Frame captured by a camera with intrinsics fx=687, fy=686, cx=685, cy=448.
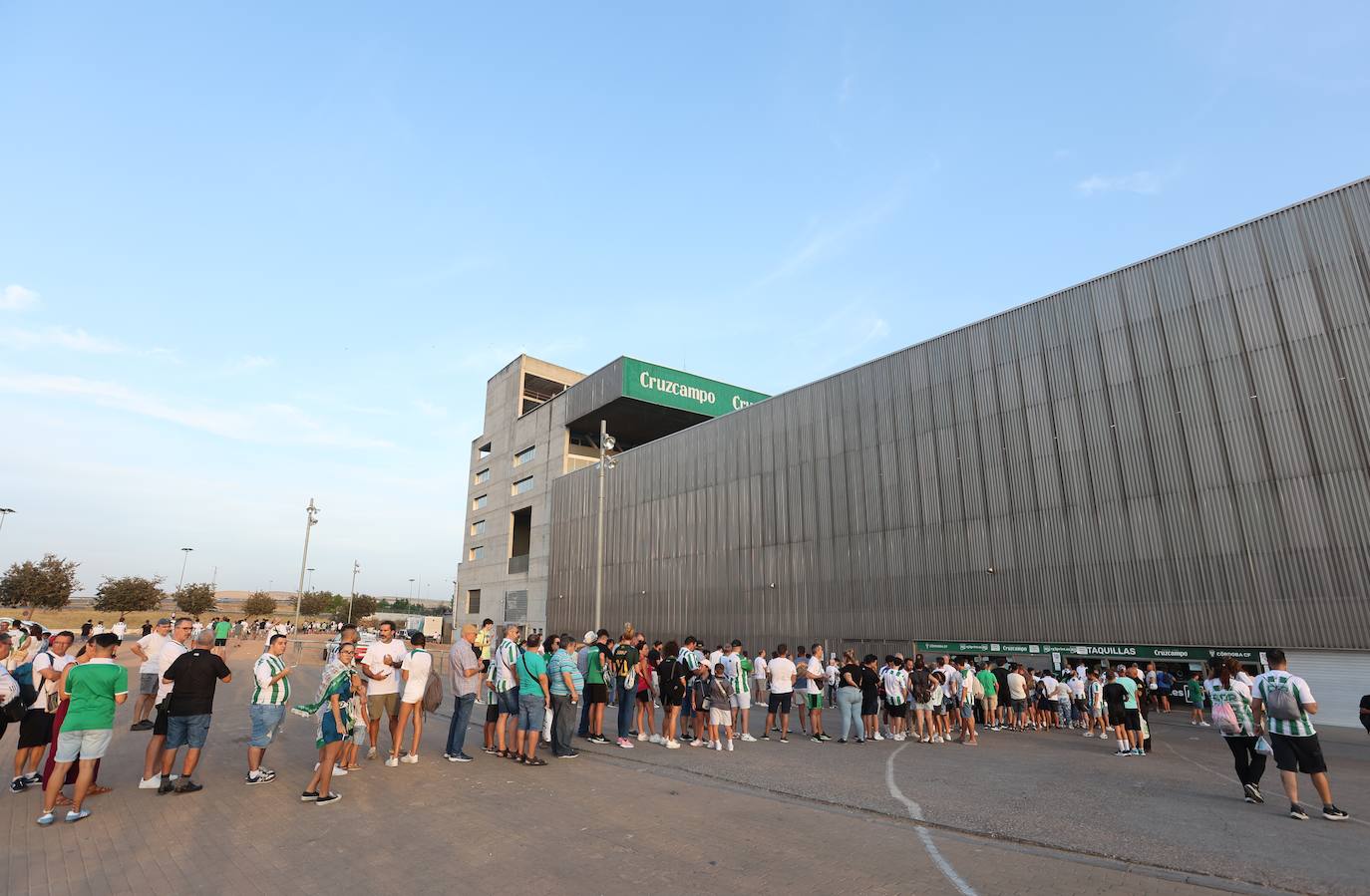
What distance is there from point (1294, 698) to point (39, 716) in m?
14.4

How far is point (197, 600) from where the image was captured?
6350cm

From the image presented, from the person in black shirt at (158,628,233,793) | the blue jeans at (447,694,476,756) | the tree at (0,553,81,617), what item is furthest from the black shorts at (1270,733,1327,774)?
the tree at (0,553,81,617)

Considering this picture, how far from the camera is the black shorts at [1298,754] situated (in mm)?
7617

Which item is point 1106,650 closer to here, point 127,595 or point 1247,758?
point 1247,758

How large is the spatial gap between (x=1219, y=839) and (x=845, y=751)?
6505 millimetres

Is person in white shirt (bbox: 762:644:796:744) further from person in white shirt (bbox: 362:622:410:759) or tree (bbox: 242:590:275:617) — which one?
tree (bbox: 242:590:275:617)

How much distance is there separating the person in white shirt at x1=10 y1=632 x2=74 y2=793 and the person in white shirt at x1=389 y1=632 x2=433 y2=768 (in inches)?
152

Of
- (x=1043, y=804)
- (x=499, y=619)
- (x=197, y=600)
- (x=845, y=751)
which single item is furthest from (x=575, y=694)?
(x=197, y=600)

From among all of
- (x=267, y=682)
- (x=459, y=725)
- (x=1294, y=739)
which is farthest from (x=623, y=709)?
(x=1294, y=739)

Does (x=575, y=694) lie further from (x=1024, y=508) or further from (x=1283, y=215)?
(x=1283, y=215)

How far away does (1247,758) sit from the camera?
8.55m

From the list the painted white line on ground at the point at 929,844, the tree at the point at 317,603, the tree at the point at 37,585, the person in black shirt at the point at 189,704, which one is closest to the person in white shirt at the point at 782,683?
the painted white line on ground at the point at 929,844

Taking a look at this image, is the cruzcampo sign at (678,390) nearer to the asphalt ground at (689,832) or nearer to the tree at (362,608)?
the asphalt ground at (689,832)

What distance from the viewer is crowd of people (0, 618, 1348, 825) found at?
7641 millimetres
